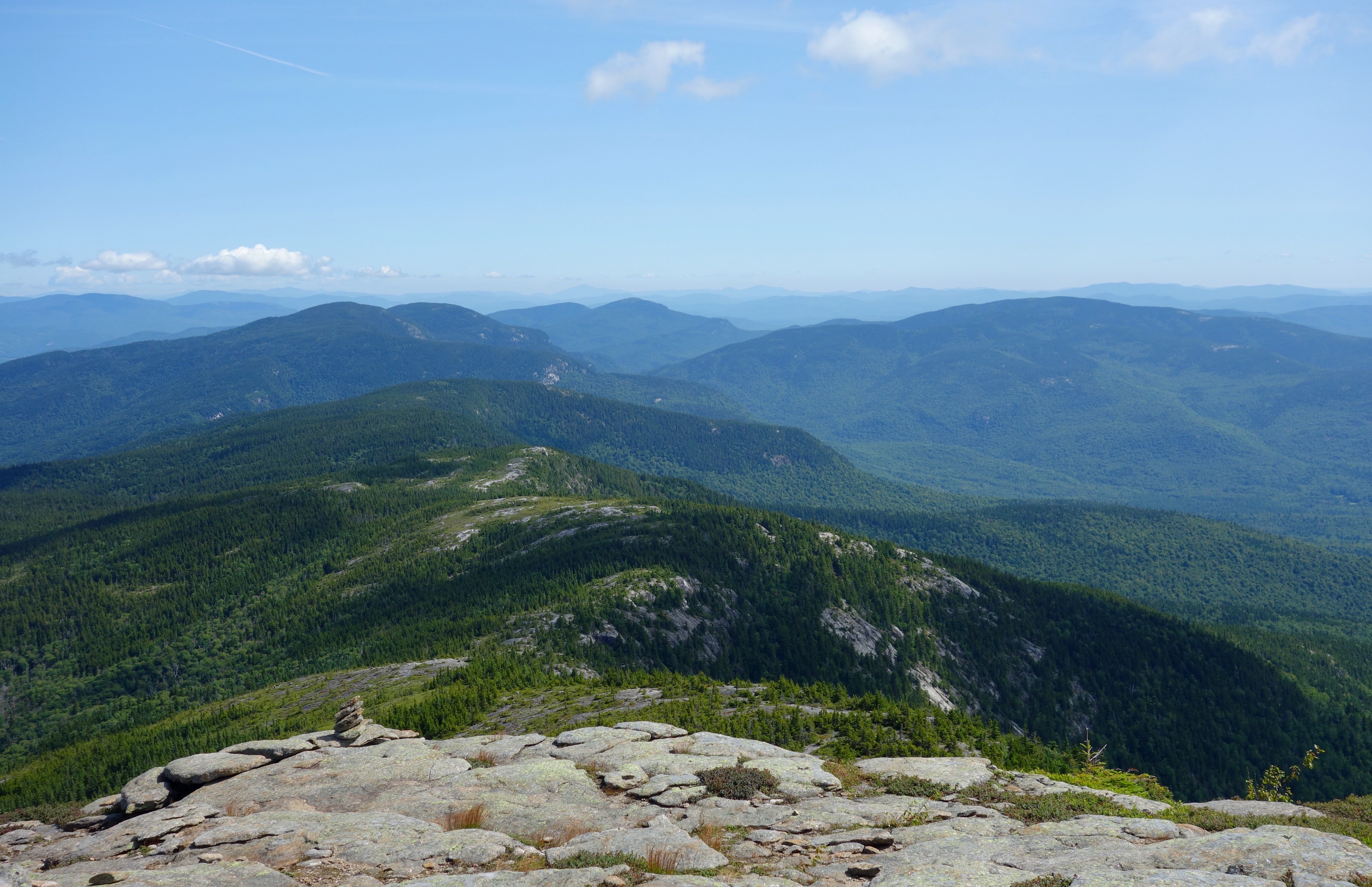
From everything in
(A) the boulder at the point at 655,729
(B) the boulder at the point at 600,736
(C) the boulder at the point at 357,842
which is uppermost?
(C) the boulder at the point at 357,842

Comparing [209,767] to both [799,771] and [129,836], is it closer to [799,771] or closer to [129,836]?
[129,836]

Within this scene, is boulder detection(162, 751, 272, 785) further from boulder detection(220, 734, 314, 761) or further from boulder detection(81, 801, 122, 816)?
boulder detection(81, 801, 122, 816)

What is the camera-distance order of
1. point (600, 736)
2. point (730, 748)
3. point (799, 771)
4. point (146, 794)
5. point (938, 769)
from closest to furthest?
point (146, 794) < point (799, 771) < point (938, 769) < point (730, 748) < point (600, 736)

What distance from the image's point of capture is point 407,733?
42656mm

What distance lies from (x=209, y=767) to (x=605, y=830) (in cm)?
2262

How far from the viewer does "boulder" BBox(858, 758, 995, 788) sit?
3284 cm

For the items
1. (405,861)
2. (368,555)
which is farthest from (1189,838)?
(368,555)

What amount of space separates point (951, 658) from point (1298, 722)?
59987mm

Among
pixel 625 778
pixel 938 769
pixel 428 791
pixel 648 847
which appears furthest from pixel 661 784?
pixel 938 769

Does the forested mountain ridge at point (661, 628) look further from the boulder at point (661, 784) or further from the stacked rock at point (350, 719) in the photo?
the boulder at point (661, 784)

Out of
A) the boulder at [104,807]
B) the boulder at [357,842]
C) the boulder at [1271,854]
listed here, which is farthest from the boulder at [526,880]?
the boulder at [104,807]

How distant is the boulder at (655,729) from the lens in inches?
1599

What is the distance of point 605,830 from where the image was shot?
2688 cm

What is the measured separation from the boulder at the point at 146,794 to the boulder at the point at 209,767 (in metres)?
0.42
